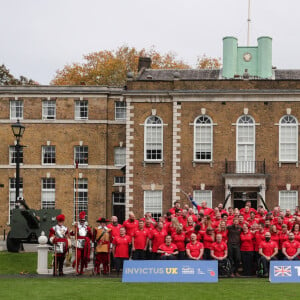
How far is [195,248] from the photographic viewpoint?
967 inches

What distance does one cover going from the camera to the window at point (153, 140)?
4441 centimetres

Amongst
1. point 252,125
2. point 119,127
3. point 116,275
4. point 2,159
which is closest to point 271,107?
point 252,125

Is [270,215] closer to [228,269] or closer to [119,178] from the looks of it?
[228,269]

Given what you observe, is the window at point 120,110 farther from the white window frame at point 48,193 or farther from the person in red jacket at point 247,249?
the person in red jacket at point 247,249

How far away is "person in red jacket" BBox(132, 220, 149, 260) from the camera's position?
83.8ft

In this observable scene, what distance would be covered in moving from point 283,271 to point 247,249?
295cm

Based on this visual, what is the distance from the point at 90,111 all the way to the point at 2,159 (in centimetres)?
620

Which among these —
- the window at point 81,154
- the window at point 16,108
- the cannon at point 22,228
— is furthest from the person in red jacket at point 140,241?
the window at point 16,108

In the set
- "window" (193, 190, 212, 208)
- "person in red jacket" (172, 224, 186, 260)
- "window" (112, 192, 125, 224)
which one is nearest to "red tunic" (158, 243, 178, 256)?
"person in red jacket" (172, 224, 186, 260)

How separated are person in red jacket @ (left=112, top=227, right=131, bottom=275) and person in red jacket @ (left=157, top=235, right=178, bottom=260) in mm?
1059

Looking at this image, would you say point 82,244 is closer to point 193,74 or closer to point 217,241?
point 217,241

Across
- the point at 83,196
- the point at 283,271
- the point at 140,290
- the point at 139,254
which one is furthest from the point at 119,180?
the point at 140,290

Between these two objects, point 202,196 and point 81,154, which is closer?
Result: point 202,196

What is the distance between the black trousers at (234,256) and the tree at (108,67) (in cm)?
4415
